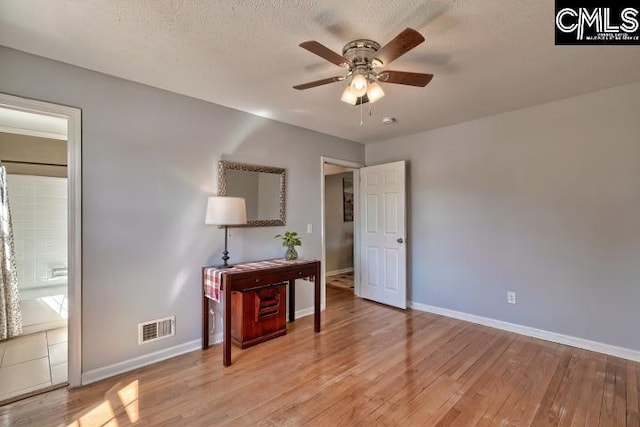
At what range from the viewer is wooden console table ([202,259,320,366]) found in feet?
8.18

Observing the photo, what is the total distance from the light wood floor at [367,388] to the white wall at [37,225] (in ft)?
6.59

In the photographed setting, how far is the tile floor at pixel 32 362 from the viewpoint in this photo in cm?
216

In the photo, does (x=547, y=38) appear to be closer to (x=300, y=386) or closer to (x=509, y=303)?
(x=509, y=303)

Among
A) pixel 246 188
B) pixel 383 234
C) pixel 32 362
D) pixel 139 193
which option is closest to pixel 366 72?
pixel 246 188

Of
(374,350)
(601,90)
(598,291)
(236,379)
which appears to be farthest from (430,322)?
(601,90)

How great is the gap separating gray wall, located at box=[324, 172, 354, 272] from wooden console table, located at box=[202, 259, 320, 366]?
2827 millimetres

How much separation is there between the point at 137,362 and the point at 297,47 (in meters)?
2.67

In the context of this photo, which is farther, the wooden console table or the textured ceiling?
the wooden console table

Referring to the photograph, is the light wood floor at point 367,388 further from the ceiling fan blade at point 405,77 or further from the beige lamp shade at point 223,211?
the ceiling fan blade at point 405,77

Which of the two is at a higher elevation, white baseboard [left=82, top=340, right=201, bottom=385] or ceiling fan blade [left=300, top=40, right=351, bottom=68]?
ceiling fan blade [left=300, top=40, right=351, bottom=68]

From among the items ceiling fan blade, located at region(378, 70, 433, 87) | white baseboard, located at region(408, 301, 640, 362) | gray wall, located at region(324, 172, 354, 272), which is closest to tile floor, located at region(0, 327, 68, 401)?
ceiling fan blade, located at region(378, 70, 433, 87)

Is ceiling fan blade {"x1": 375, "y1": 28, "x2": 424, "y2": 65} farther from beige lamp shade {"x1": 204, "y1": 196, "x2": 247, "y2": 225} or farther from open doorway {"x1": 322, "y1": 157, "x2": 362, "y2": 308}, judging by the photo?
open doorway {"x1": 322, "y1": 157, "x2": 362, "y2": 308}

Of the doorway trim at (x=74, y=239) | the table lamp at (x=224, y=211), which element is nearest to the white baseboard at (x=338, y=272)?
the table lamp at (x=224, y=211)

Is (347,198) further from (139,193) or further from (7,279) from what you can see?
(7,279)
